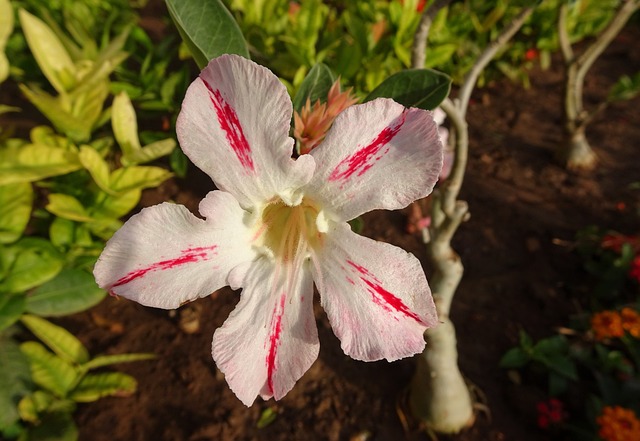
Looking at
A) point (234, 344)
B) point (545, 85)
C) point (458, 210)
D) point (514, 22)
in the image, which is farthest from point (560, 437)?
point (545, 85)

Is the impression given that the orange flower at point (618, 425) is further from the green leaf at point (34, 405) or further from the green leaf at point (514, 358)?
the green leaf at point (34, 405)

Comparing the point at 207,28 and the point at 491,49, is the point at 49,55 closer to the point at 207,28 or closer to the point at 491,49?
the point at 207,28

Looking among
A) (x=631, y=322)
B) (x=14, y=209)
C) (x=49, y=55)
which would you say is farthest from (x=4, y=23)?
(x=631, y=322)

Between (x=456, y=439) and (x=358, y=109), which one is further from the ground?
(x=358, y=109)

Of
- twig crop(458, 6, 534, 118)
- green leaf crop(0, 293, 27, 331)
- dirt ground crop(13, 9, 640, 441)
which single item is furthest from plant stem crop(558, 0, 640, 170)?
green leaf crop(0, 293, 27, 331)

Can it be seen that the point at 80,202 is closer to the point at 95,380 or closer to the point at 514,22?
the point at 95,380
